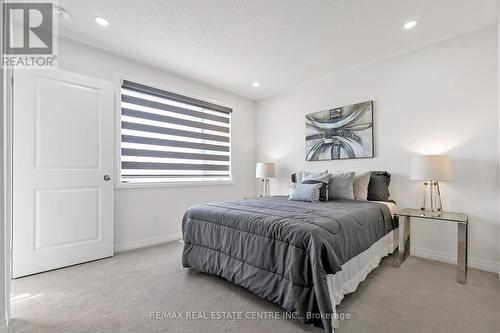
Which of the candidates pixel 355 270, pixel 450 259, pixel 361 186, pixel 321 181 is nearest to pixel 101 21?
pixel 321 181

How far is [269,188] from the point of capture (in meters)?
4.62

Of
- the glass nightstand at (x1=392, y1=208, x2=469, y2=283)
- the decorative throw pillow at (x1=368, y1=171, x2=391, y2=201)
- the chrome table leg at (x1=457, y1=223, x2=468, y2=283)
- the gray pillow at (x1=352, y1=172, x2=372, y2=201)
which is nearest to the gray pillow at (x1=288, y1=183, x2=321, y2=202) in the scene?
the gray pillow at (x1=352, y1=172, x2=372, y2=201)

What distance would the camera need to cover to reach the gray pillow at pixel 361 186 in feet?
9.72

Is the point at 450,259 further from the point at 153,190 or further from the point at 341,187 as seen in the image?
the point at 153,190

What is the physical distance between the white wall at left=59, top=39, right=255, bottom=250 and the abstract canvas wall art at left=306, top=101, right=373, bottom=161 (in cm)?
145

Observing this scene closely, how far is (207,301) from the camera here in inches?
72.4

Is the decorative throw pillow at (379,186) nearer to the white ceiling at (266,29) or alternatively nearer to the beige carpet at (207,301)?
the beige carpet at (207,301)

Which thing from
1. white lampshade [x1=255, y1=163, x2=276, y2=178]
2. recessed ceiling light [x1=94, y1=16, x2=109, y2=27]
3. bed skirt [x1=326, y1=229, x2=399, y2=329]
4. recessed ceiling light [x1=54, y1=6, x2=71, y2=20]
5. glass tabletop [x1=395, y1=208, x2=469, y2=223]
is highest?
recessed ceiling light [x1=94, y1=16, x2=109, y2=27]

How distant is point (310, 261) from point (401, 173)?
7.31 ft

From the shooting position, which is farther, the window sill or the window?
the window

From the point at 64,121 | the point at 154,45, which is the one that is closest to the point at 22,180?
the point at 64,121

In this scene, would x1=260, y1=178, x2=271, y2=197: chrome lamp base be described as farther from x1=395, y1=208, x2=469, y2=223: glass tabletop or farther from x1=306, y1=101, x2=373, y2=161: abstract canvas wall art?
x1=395, y1=208, x2=469, y2=223: glass tabletop

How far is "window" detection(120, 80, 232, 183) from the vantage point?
3.18m

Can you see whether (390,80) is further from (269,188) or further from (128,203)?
(128,203)
